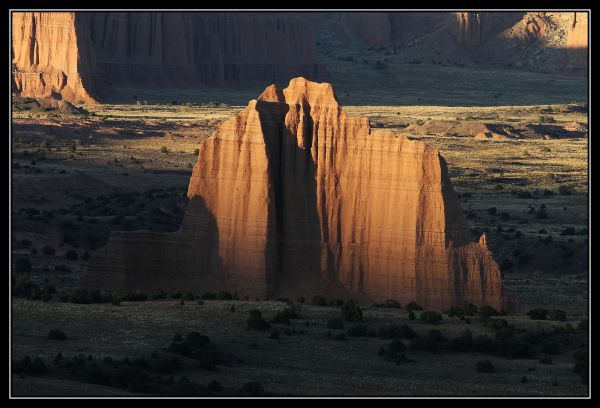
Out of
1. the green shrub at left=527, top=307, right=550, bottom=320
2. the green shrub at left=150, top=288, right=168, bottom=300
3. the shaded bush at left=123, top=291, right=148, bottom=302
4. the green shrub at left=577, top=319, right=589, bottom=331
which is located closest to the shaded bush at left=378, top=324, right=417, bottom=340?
the green shrub at left=577, top=319, right=589, bottom=331

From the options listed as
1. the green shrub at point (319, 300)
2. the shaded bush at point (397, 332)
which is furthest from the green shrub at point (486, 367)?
the green shrub at point (319, 300)

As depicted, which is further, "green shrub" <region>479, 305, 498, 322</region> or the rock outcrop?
the rock outcrop

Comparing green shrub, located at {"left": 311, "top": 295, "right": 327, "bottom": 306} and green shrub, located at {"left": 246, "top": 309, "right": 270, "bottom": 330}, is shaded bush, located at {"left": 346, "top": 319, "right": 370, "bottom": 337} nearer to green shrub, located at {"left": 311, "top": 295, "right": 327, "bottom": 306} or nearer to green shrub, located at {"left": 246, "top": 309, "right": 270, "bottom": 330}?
green shrub, located at {"left": 246, "top": 309, "right": 270, "bottom": 330}

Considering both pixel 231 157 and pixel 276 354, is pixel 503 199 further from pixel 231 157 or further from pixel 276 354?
pixel 276 354

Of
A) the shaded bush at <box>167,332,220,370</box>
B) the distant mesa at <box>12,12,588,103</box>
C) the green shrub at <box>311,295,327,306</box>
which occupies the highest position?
the distant mesa at <box>12,12,588,103</box>

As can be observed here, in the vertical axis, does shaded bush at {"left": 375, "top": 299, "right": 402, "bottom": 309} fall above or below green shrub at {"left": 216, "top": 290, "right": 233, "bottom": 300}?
below

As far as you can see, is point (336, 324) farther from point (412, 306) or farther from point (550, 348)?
point (550, 348)
